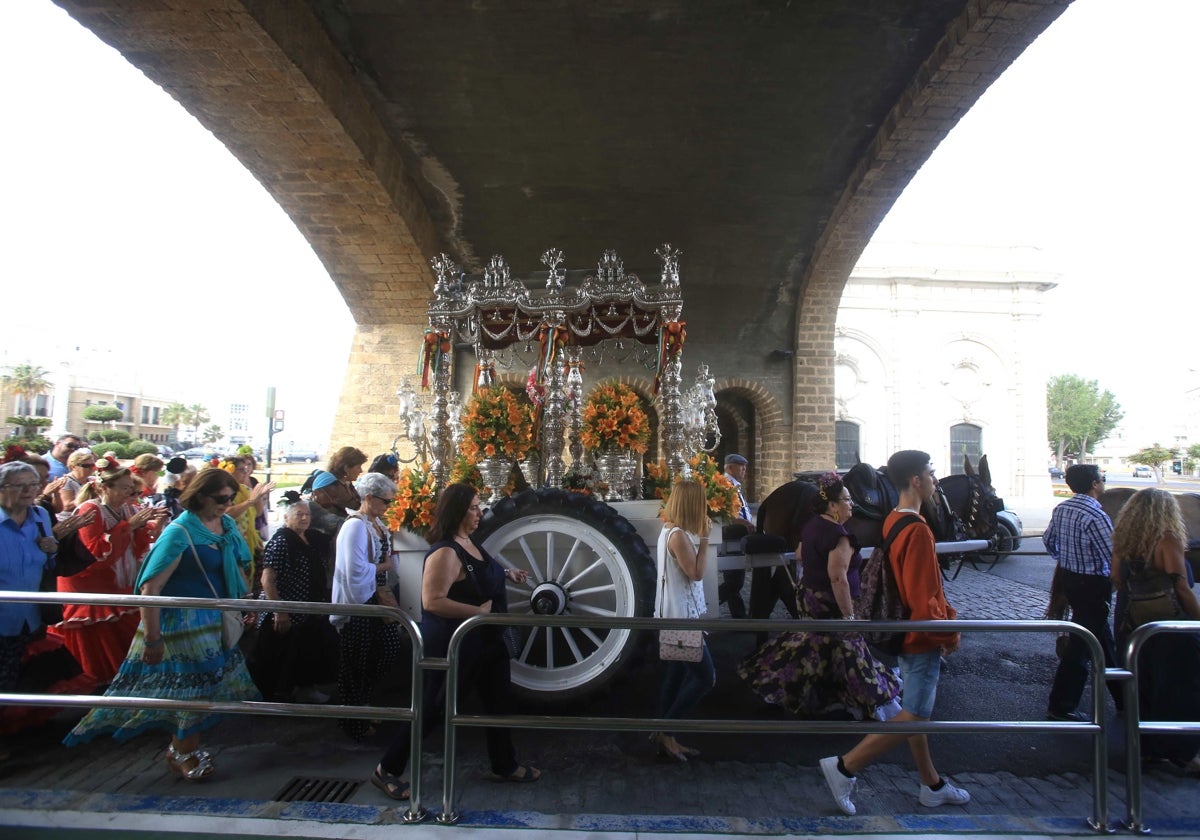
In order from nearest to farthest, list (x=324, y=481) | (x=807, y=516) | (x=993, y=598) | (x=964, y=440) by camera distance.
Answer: (x=324, y=481), (x=807, y=516), (x=993, y=598), (x=964, y=440)

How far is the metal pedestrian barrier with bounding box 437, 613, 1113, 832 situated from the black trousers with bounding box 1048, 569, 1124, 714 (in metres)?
1.71

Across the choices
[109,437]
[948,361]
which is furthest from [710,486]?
[109,437]

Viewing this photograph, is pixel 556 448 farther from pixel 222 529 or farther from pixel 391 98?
pixel 391 98

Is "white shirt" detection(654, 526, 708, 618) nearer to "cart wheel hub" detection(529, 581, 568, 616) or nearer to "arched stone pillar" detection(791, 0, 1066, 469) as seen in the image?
"cart wheel hub" detection(529, 581, 568, 616)

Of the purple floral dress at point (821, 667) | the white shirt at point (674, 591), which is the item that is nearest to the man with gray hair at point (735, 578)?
the purple floral dress at point (821, 667)

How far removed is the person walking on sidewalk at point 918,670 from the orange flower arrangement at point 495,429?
2.61 meters

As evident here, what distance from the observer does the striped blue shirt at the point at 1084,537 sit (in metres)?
4.12

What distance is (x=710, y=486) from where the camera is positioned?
189 inches

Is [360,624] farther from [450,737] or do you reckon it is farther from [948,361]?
[948,361]

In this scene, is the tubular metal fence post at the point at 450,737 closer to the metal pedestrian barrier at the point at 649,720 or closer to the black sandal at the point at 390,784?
the metal pedestrian barrier at the point at 649,720

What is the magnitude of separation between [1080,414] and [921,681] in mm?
50755

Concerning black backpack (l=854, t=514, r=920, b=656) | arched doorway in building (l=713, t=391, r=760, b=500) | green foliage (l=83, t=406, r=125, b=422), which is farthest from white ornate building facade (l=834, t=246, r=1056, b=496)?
green foliage (l=83, t=406, r=125, b=422)

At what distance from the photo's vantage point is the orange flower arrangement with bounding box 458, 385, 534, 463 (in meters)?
4.79

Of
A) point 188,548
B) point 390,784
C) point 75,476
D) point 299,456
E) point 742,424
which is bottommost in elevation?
point 390,784
